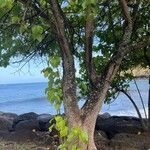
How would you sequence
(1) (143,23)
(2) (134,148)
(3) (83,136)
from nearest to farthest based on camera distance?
(3) (83,136) → (2) (134,148) → (1) (143,23)

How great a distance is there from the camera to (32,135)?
11344mm

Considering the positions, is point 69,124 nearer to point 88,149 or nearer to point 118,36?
point 88,149

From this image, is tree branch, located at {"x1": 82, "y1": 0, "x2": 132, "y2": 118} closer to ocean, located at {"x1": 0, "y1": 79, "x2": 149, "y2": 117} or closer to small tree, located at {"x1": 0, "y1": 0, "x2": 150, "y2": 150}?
small tree, located at {"x1": 0, "y1": 0, "x2": 150, "y2": 150}

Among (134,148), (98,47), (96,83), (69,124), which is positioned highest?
(98,47)

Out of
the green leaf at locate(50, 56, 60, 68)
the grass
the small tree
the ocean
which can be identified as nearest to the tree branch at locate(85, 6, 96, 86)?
the small tree

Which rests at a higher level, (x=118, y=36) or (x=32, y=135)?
(x=118, y=36)

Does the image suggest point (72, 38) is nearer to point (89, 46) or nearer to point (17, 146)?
point (89, 46)

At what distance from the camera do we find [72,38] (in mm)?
9000

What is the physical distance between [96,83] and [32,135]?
10.9 feet

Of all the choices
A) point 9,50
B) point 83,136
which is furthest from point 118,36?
point 83,136

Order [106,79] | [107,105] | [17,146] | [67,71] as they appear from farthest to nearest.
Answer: [107,105], [17,146], [106,79], [67,71]

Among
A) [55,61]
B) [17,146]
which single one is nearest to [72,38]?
[55,61]

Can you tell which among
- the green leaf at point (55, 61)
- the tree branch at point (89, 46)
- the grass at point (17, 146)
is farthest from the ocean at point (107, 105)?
the green leaf at point (55, 61)

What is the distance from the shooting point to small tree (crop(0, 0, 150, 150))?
304 inches
